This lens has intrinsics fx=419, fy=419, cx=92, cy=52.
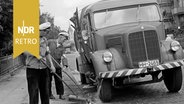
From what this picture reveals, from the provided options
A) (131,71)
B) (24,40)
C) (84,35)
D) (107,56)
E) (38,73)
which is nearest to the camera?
(24,40)

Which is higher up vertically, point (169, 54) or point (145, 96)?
point (169, 54)

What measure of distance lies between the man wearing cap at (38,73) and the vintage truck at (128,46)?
2846 mm

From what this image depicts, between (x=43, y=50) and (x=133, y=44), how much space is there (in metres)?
3.71

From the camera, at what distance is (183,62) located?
11141 millimetres

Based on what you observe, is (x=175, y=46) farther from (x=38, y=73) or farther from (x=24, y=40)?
(x=24, y=40)

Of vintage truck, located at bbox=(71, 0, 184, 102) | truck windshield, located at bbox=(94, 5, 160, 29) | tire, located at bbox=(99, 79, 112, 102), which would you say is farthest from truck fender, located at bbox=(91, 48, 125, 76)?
truck windshield, located at bbox=(94, 5, 160, 29)

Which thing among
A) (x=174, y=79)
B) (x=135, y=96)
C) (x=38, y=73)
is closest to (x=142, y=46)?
(x=174, y=79)

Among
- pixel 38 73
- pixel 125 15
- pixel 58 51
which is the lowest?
pixel 38 73

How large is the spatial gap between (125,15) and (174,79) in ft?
8.10

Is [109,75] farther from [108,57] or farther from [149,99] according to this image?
[149,99]

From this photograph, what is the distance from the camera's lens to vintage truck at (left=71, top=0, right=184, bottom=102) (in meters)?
11.0

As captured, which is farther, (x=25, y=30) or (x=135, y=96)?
(x=135, y=96)

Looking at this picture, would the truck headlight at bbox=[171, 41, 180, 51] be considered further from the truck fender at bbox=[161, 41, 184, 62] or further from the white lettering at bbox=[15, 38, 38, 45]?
the white lettering at bbox=[15, 38, 38, 45]

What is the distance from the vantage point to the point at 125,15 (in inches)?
492
